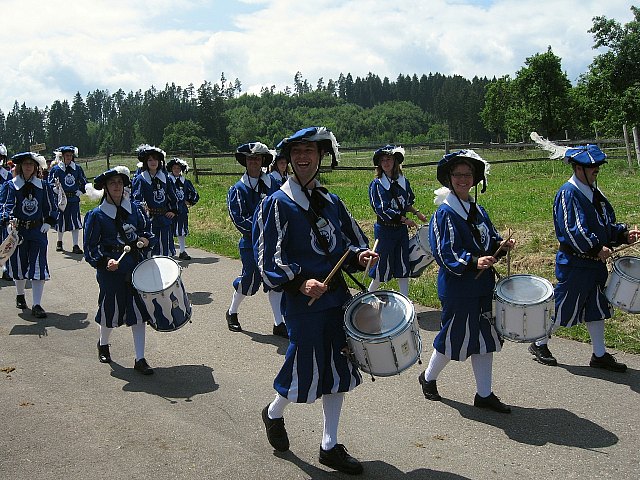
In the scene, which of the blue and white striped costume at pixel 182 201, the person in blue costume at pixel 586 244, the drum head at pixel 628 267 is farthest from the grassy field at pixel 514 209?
the drum head at pixel 628 267

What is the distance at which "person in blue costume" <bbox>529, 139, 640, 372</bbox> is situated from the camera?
6.15 metres

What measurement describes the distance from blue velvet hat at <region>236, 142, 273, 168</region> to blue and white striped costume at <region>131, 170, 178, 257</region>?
3958mm

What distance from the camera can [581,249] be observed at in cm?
614

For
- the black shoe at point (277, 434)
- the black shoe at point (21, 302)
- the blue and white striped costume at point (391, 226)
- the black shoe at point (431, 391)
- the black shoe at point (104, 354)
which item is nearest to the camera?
the black shoe at point (277, 434)

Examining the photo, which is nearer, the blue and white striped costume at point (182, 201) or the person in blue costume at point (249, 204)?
the person in blue costume at point (249, 204)

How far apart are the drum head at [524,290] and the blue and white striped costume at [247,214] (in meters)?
3.34

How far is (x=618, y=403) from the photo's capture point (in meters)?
5.61

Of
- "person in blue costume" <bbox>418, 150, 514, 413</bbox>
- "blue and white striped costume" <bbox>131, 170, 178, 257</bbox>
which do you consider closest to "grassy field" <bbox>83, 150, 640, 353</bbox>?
"blue and white striped costume" <bbox>131, 170, 178, 257</bbox>

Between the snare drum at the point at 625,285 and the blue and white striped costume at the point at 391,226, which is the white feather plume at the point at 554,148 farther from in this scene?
the blue and white striped costume at the point at 391,226

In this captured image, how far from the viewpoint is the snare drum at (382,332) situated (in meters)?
4.23

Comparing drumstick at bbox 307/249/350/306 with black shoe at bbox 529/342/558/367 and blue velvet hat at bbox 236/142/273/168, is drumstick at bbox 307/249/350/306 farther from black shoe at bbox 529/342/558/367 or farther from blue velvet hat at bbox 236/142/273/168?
blue velvet hat at bbox 236/142/273/168

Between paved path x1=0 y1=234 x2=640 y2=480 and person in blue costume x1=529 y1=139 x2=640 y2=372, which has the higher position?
person in blue costume x1=529 y1=139 x2=640 y2=372

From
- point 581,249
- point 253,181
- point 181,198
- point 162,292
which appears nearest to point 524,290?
point 581,249

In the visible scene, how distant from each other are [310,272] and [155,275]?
254 cm
